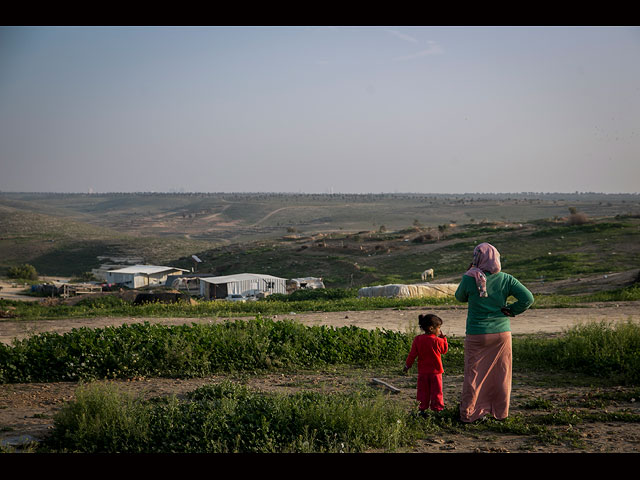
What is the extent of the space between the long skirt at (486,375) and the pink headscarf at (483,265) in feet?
1.73

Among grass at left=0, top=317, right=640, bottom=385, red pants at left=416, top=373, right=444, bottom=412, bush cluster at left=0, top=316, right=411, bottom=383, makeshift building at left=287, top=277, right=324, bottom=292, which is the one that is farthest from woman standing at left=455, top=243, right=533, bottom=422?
makeshift building at left=287, top=277, right=324, bottom=292

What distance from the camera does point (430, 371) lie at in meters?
6.19

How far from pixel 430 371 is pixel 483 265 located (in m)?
1.27

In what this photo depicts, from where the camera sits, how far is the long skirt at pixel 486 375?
19.2 feet

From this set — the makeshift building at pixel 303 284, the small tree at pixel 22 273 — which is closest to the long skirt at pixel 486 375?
the makeshift building at pixel 303 284

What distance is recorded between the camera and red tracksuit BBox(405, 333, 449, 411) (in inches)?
244

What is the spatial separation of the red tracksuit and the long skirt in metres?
0.32

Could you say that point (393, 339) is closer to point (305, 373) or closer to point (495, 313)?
point (305, 373)

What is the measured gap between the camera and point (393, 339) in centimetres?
975

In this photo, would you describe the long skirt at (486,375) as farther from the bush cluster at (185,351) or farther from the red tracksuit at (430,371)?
the bush cluster at (185,351)

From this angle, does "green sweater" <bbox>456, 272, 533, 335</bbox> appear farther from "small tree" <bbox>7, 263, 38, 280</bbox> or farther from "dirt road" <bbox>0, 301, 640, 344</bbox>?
"small tree" <bbox>7, 263, 38, 280</bbox>

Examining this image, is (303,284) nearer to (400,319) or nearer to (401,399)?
(400,319)
